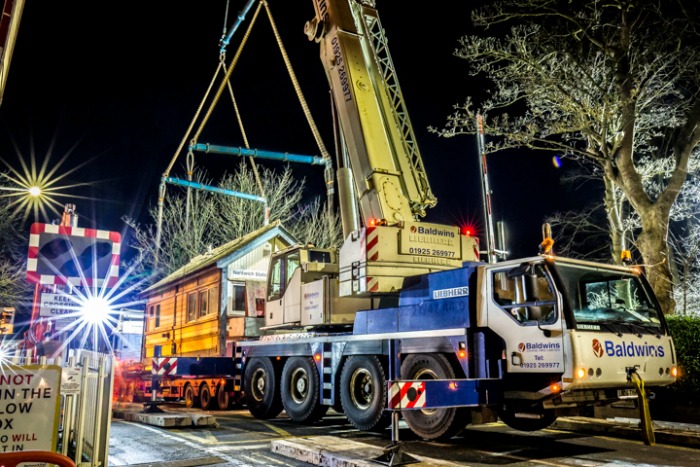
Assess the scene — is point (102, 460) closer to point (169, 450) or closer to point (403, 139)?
point (169, 450)

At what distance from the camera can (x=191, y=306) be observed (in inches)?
881

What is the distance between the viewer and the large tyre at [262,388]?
12.5 meters

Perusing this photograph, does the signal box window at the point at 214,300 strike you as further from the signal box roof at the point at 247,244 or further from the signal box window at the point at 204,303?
the signal box roof at the point at 247,244

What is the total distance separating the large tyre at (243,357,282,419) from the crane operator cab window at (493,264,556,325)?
20.3 ft

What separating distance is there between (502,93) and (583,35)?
255 cm

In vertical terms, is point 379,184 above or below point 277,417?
above

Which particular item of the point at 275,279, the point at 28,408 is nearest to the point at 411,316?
the point at 275,279

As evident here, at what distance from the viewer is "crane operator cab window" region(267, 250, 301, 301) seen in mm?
12664

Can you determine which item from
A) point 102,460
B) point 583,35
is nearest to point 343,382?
point 102,460

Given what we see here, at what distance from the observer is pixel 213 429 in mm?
10547

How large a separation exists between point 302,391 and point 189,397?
5640mm

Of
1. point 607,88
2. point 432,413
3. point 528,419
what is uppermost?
point 607,88

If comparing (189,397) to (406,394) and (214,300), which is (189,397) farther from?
(406,394)

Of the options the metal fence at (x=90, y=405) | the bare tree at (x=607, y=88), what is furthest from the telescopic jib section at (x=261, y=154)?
the metal fence at (x=90, y=405)
